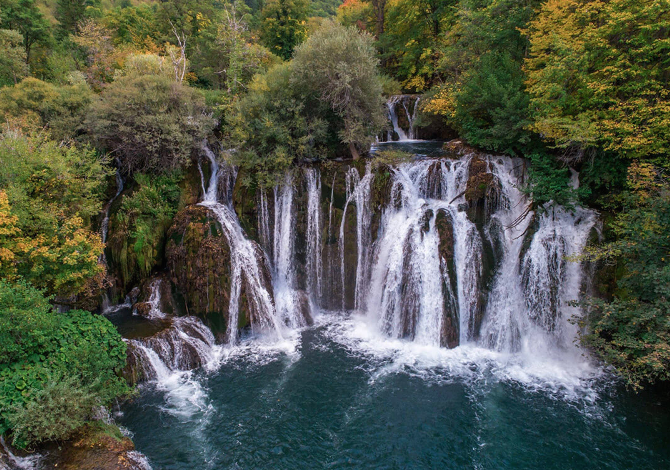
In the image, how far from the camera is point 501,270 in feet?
44.0

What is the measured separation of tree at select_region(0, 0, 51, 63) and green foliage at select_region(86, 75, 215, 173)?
14532mm

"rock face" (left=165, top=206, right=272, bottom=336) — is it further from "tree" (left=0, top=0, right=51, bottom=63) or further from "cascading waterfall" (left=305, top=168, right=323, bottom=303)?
"tree" (left=0, top=0, right=51, bottom=63)

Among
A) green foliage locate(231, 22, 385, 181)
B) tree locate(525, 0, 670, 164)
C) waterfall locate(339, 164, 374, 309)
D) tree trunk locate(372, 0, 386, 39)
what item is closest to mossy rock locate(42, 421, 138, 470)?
waterfall locate(339, 164, 374, 309)

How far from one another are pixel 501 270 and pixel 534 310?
5.96ft

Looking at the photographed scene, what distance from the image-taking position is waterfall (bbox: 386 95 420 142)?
71.5ft

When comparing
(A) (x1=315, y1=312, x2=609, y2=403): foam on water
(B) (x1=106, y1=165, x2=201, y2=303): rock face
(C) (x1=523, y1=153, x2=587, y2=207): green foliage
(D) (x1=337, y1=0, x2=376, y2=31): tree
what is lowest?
(A) (x1=315, y1=312, x2=609, y2=403): foam on water

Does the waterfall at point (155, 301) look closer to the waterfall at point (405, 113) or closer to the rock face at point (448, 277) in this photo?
the rock face at point (448, 277)

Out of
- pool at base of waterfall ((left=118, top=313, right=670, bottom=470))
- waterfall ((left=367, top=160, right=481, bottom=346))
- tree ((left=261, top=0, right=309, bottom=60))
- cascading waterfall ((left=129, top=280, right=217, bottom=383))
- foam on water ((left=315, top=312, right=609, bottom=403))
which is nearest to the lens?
pool at base of waterfall ((left=118, top=313, right=670, bottom=470))

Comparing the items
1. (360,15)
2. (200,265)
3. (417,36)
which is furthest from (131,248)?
(360,15)

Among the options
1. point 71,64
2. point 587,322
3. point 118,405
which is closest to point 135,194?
point 118,405

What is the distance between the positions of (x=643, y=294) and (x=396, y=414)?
317 inches

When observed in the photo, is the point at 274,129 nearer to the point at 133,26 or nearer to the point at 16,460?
the point at 16,460

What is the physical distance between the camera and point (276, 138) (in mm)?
15469

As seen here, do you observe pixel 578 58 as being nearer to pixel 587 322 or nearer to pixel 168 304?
pixel 587 322
